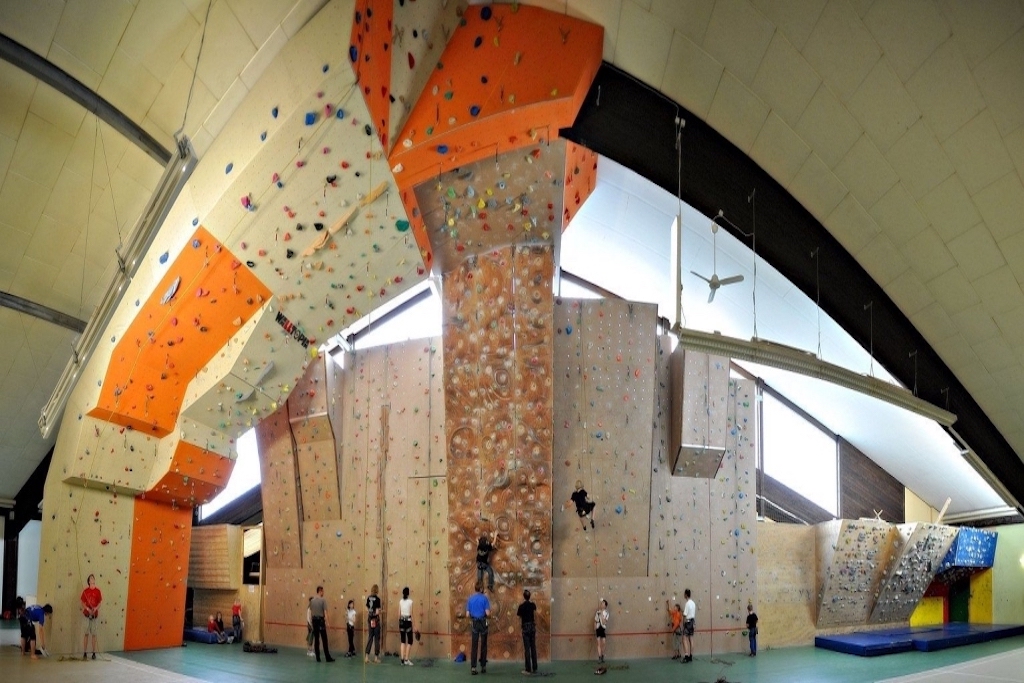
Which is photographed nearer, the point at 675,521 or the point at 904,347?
the point at 904,347

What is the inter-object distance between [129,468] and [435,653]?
5.25m

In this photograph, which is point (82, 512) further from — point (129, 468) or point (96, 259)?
point (96, 259)

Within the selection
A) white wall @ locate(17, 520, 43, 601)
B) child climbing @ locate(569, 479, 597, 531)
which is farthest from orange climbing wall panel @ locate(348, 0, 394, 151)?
white wall @ locate(17, 520, 43, 601)

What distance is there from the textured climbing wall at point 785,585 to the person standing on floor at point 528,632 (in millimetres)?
5108

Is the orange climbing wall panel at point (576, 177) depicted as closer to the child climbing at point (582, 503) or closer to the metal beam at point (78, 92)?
the child climbing at point (582, 503)

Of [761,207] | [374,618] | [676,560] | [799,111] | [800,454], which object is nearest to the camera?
[799,111]

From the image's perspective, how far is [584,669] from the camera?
11.0m

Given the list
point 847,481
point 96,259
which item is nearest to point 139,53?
point 96,259

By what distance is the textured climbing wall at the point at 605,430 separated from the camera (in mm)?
12477

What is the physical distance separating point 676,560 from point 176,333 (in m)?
8.17

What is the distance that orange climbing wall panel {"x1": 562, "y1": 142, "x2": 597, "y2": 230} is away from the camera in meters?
10.7

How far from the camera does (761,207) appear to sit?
1024 centimetres

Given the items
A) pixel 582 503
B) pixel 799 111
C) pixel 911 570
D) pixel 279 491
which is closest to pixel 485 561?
pixel 582 503

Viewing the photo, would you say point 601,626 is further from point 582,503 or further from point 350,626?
point 350,626
